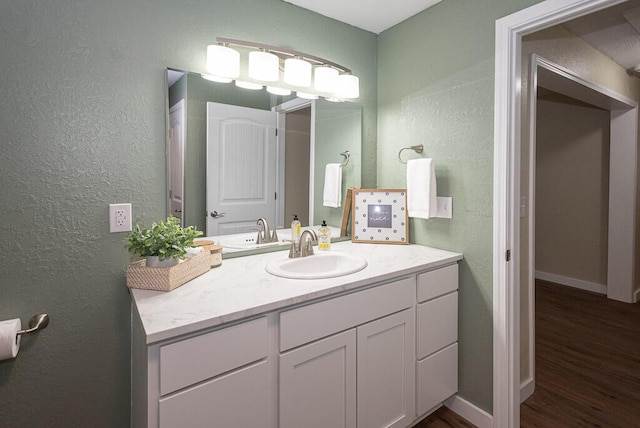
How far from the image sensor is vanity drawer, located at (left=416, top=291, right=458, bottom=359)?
1.69 metres

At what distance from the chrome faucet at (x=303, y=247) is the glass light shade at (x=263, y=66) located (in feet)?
2.67

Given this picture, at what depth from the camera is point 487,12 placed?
172 centimetres

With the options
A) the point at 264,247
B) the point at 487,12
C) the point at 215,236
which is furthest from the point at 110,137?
the point at 487,12

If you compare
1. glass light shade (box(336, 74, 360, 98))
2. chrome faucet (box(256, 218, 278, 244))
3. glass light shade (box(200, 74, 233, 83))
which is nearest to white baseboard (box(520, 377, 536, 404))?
chrome faucet (box(256, 218, 278, 244))

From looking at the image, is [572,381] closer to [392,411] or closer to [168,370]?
[392,411]

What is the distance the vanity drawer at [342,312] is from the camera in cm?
125

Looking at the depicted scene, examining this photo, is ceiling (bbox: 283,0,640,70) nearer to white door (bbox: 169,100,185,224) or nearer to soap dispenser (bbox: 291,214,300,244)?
white door (bbox: 169,100,185,224)

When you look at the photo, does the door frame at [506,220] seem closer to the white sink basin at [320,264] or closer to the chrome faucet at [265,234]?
the white sink basin at [320,264]

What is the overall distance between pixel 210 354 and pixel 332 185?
1.34 metres

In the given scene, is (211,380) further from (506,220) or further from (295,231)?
(506,220)

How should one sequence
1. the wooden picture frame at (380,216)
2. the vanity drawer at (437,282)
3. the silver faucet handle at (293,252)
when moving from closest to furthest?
the vanity drawer at (437,282) < the silver faucet handle at (293,252) < the wooden picture frame at (380,216)

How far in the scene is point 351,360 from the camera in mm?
1426

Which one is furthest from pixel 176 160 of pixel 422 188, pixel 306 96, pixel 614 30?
pixel 614 30

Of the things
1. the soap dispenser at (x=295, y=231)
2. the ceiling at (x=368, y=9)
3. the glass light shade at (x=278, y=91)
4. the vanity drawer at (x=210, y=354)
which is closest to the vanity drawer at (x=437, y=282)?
the soap dispenser at (x=295, y=231)
